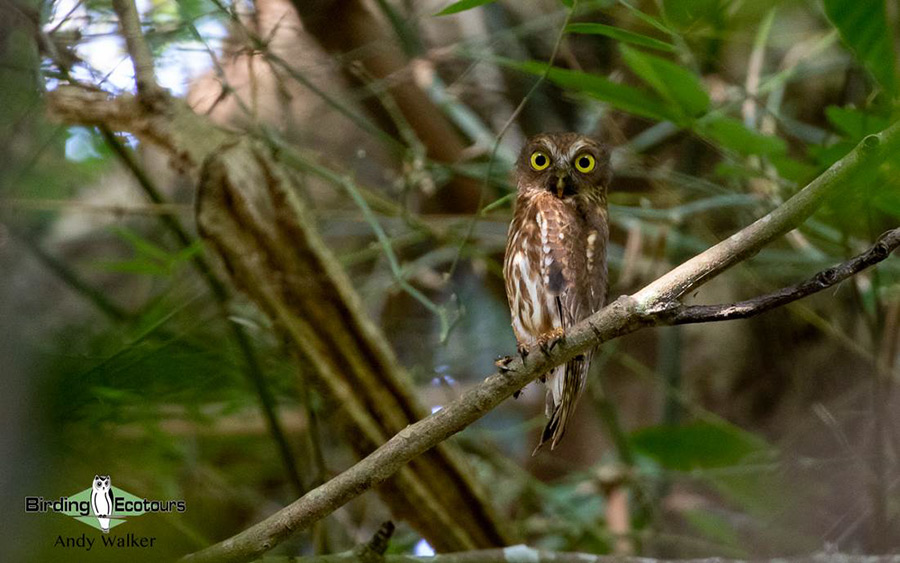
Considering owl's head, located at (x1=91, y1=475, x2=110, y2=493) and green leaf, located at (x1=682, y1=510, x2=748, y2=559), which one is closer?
owl's head, located at (x1=91, y1=475, x2=110, y2=493)

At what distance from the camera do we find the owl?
210 centimetres

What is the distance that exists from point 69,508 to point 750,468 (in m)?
2.52

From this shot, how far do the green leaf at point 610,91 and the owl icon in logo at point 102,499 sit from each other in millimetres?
1191

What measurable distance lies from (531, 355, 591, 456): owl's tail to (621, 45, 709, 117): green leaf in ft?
2.00

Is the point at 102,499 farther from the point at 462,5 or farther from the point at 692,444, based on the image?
the point at 692,444

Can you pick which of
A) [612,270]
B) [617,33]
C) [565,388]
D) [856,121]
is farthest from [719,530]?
[617,33]

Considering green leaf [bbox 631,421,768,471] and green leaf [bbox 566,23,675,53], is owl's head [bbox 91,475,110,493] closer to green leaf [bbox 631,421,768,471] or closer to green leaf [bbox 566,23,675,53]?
green leaf [bbox 566,23,675,53]

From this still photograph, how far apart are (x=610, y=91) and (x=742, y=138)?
35cm

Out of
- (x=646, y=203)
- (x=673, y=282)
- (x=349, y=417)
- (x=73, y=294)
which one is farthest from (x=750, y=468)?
(x=73, y=294)

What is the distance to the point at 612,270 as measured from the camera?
3.73 m

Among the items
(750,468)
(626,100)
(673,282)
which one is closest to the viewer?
(673,282)

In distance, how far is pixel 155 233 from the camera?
3.84 m

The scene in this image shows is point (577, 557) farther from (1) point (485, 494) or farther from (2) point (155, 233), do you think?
(2) point (155, 233)

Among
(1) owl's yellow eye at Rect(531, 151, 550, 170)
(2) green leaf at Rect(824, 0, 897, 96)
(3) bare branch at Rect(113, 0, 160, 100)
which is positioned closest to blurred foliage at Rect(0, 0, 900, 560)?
(2) green leaf at Rect(824, 0, 897, 96)
